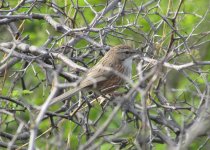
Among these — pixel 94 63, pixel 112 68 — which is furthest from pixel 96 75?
pixel 94 63

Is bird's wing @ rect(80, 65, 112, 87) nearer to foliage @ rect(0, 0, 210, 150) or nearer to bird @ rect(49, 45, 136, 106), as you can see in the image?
bird @ rect(49, 45, 136, 106)

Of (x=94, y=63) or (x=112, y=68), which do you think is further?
(x=94, y=63)

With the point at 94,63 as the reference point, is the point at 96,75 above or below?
below

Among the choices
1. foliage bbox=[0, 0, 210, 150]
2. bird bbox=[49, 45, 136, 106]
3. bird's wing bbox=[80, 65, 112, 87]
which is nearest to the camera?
Result: foliage bbox=[0, 0, 210, 150]

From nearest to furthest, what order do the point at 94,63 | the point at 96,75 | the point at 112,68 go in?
the point at 96,75, the point at 112,68, the point at 94,63

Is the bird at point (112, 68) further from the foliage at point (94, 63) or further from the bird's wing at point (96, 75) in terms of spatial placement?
the foliage at point (94, 63)

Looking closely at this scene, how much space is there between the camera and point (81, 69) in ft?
20.5

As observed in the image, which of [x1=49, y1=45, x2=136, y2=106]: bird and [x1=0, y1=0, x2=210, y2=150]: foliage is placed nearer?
[x1=0, y1=0, x2=210, y2=150]: foliage

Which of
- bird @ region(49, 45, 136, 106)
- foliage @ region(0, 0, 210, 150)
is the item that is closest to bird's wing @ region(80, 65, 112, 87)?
bird @ region(49, 45, 136, 106)

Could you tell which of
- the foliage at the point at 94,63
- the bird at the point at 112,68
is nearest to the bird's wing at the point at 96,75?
the bird at the point at 112,68

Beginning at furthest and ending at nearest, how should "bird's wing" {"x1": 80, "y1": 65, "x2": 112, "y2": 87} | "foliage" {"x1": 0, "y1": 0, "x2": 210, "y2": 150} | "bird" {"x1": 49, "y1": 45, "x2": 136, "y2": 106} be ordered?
"bird" {"x1": 49, "y1": 45, "x2": 136, "y2": 106}
"bird's wing" {"x1": 80, "y1": 65, "x2": 112, "y2": 87}
"foliage" {"x1": 0, "y1": 0, "x2": 210, "y2": 150}

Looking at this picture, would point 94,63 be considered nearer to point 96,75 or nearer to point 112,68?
point 112,68

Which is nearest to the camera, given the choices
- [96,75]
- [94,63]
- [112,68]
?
[96,75]

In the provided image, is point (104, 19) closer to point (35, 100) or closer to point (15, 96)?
point (15, 96)
